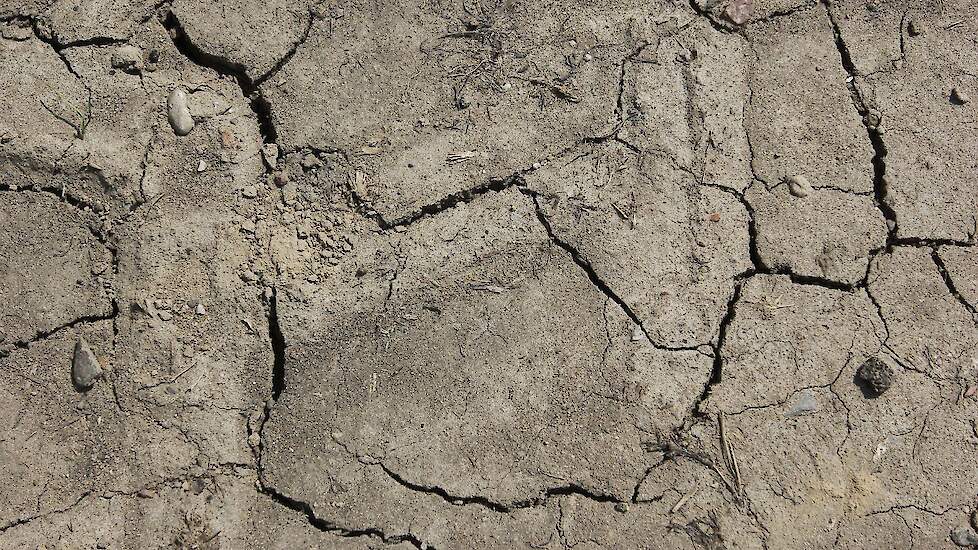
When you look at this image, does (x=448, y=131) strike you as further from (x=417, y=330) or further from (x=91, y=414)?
(x=91, y=414)

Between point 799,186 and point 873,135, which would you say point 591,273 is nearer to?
point 799,186

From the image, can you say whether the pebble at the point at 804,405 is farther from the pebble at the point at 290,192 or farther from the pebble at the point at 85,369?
the pebble at the point at 85,369

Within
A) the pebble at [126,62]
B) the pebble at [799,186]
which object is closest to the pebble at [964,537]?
the pebble at [799,186]

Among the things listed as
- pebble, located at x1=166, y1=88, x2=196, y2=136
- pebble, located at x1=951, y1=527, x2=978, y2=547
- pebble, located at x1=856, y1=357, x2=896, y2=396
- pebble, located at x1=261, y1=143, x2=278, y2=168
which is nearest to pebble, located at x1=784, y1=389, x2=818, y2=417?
pebble, located at x1=856, y1=357, x2=896, y2=396

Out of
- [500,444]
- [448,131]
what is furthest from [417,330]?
[448,131]

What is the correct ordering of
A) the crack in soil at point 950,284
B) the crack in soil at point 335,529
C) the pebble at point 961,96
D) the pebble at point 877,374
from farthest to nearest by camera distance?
1. the pebble at point 961,96
2. the crack in soil at point 950,284
3. the pebble at point 877,374
4. the crack in soil at point 335,529

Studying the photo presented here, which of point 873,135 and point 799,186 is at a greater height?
point 873,135

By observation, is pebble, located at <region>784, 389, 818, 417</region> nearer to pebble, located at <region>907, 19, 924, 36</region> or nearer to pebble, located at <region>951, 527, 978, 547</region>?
pebble, located at <region>951, 527, 978, 547</region>

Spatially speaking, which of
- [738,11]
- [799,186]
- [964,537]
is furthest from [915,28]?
[964,537]
